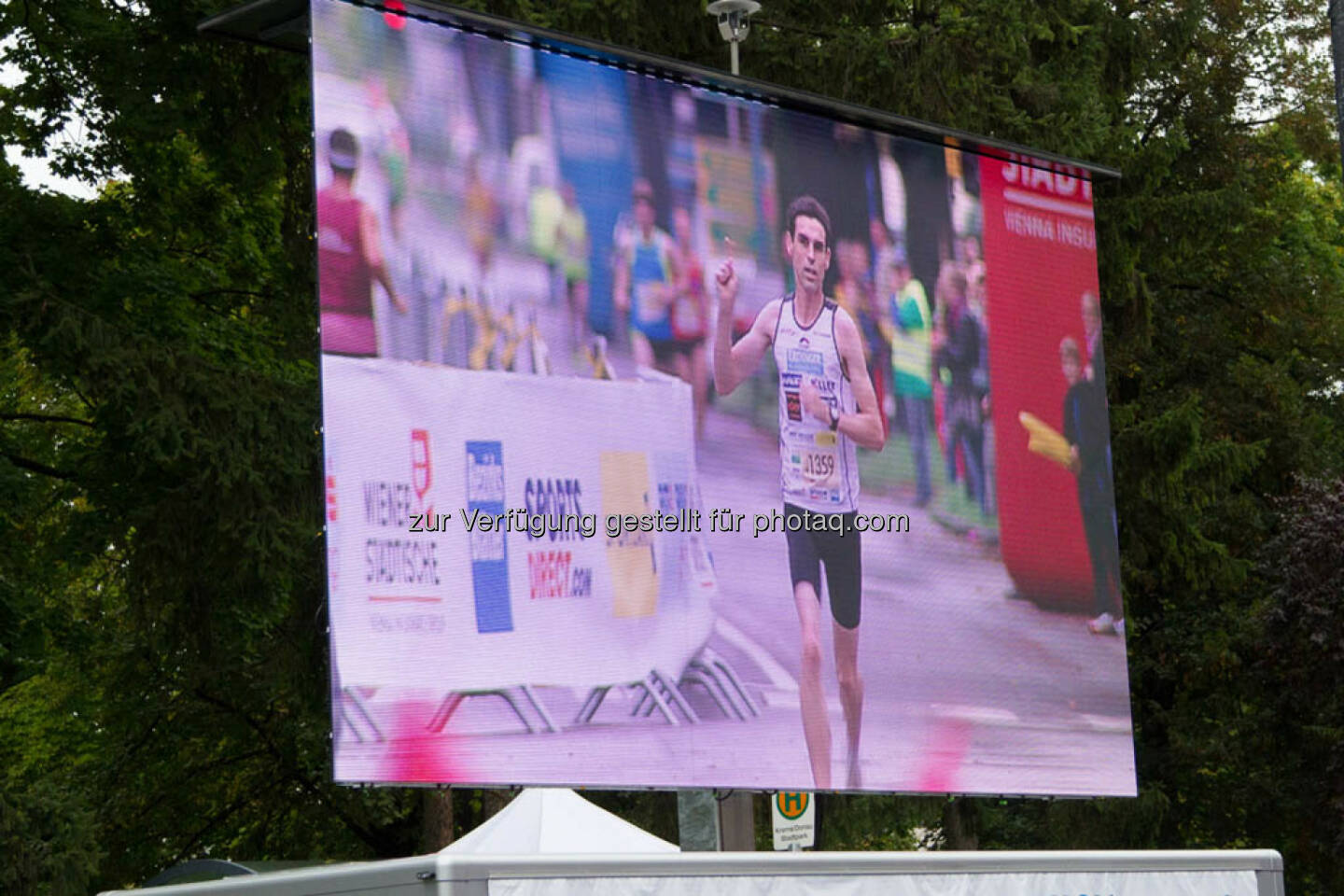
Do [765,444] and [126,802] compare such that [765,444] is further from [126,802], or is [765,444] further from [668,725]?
[126,802]

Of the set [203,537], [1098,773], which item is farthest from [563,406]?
[203,537]

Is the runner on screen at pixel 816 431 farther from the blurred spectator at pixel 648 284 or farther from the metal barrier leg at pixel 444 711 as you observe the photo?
the metal barrier leg at pixel 444 711

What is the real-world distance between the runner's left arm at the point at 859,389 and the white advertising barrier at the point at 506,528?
1162 millimetres

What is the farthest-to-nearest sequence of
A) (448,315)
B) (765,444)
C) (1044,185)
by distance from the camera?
(1044,185)
(765,444)
(448,315)

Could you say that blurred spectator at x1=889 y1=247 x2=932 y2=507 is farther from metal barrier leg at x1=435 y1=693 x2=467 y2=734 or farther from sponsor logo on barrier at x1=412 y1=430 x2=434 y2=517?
metal barrier leg at x1=435 y1=693 x2=467 y2=734

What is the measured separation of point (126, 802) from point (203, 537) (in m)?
8.04

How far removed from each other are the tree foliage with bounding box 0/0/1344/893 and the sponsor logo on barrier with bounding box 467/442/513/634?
15.7 ft

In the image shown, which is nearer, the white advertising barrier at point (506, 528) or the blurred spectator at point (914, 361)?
the white advertising barrier at point (506, 528)

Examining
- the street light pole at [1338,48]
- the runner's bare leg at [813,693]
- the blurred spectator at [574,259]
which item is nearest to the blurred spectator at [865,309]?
the runner's bare leg at [813,693]

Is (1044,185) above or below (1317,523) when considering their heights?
above

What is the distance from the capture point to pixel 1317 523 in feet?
58.0

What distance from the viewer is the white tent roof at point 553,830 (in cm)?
904

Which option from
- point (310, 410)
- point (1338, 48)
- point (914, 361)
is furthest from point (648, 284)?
point (310, 410)

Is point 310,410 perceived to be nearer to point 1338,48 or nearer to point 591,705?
point 591,705
